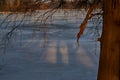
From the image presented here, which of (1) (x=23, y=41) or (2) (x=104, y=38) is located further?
(1) (x=23, y=41)

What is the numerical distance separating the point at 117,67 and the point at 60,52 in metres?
11.1

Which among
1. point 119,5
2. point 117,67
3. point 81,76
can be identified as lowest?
point 81,76

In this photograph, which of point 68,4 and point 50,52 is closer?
point 68,4

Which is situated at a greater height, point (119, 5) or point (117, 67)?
point (119, 5)

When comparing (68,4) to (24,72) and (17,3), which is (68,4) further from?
(24,72)

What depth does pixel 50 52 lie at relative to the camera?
15594 mm

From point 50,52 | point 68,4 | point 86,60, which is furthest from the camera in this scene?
point 50,52

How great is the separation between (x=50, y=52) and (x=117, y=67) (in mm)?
11040

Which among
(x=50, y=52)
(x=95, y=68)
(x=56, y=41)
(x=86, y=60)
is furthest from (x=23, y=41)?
(x=95, y=68)

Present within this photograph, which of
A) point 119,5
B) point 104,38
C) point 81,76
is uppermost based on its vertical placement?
point 119,5

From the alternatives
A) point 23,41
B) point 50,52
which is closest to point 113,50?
point 50,52

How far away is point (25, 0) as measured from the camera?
473 centimetres

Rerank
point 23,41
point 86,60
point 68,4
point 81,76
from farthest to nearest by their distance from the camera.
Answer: point 23,41
point 86,60
point 81,76
point 68,4

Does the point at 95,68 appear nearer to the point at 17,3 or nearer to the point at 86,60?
the point at 86,60
